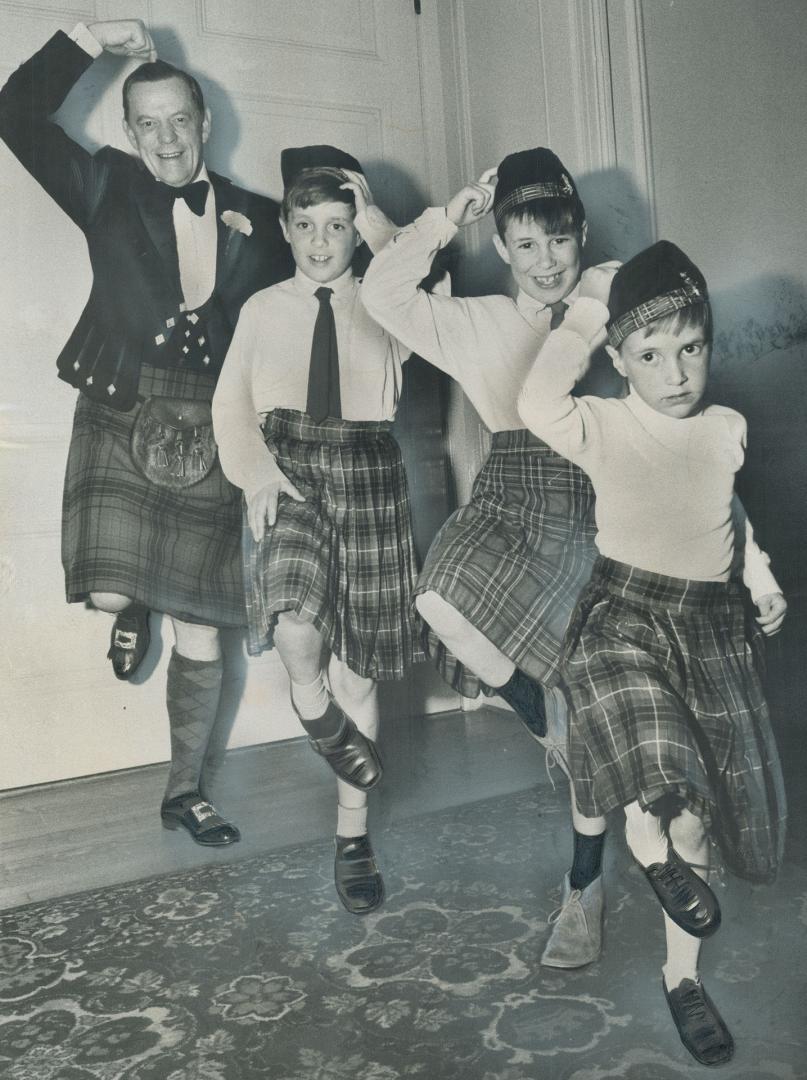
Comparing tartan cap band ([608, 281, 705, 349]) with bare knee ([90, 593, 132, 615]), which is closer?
tartan cap band ([608, 281, 705, 349])

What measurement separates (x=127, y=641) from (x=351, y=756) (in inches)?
26.0

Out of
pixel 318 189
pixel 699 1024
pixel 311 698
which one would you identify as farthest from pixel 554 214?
pixel 699 1024

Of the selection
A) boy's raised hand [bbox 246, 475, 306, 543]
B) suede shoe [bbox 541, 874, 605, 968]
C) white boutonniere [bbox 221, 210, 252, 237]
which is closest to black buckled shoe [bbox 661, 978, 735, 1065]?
suede shoe [bbox 541, 874, 605, 968]

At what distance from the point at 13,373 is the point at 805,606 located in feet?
5.61

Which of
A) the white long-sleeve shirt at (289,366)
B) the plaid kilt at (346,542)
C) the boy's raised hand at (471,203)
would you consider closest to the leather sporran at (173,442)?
the white long-sleeve shirt at (289,366)

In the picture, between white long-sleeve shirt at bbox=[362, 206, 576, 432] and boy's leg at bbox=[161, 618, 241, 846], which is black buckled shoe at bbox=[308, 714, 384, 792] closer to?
boy's leg at bbox=[161, 618, 241, 846]

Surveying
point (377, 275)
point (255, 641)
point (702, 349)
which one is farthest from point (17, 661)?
point (702, 349)

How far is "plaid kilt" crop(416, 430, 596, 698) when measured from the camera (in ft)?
5.90

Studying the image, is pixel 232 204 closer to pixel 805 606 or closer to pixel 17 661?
pixel 17 661

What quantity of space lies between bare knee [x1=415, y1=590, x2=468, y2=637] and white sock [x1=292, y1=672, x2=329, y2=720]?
0.24m

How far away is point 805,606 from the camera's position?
1.83 metres

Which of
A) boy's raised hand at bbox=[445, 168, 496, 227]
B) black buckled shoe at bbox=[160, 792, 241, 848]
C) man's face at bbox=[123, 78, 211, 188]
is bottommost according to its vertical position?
black buckled shoe at bbox=[160, 792, 241, 848]

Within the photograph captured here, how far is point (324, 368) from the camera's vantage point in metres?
2.00

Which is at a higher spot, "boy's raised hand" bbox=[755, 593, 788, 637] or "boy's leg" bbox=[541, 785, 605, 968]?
"boy's raised hand" bbox=[755, 593, 788, 637]
